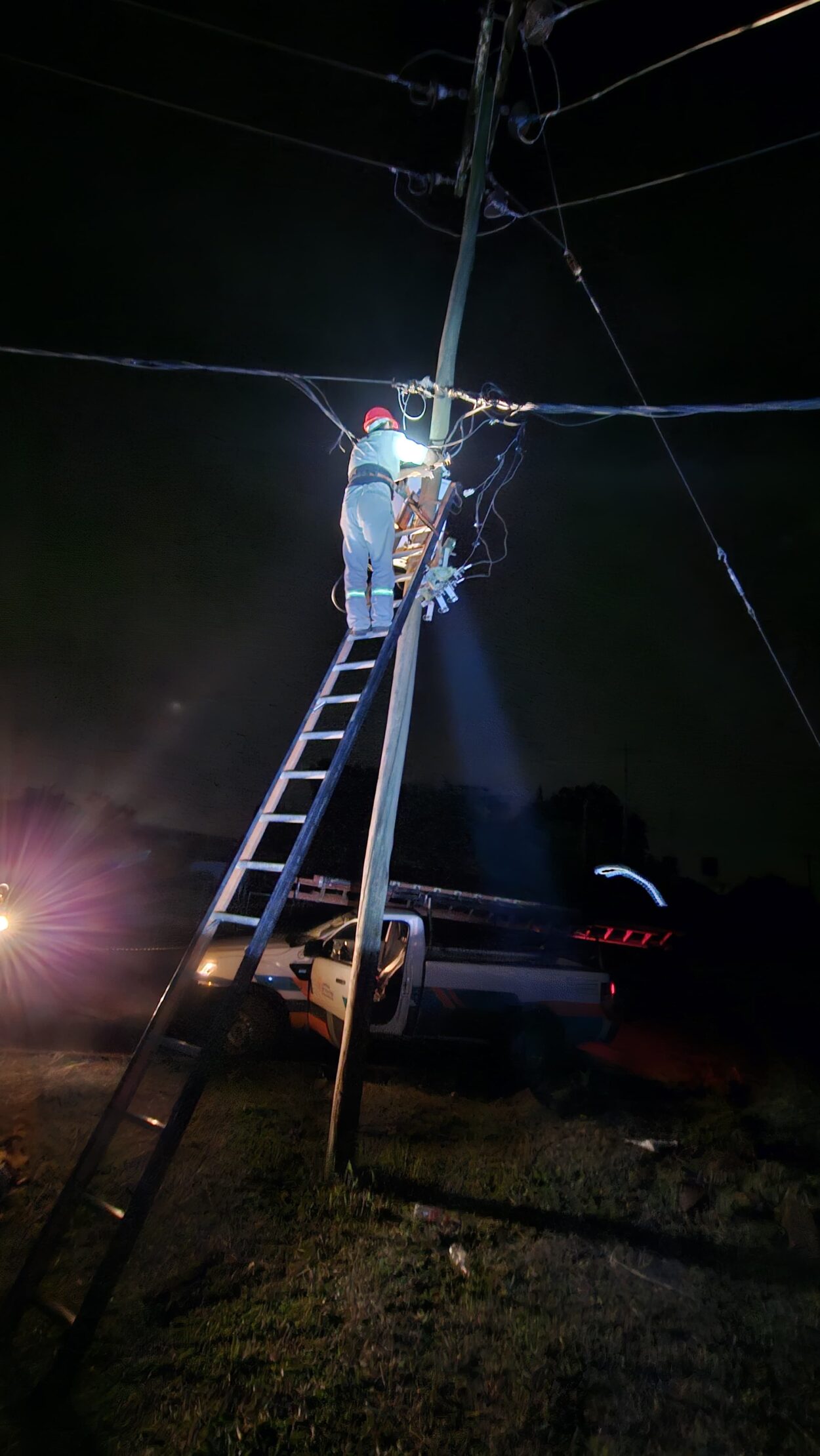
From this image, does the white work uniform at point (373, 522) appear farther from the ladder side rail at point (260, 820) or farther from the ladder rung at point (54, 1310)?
the ladder rung at point (54, 1310)

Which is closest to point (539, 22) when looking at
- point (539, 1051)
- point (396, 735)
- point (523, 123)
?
point (523, 123)

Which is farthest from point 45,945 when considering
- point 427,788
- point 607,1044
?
point 427,788

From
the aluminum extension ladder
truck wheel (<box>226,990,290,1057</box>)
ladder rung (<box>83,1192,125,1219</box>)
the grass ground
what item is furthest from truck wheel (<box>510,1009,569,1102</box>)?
ladder rung (<box>83,1192,125,1219</box>)

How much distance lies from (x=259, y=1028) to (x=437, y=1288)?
162 inches

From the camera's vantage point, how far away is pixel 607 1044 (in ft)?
→ 28.0

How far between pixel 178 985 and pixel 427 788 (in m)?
32.2

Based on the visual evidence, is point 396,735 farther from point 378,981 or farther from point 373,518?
point 378,981

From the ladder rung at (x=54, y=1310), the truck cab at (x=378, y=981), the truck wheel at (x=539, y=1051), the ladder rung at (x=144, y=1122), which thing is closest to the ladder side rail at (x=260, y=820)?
the ladder rung at (x=144, y=1122)

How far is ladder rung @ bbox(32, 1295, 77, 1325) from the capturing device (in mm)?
3096

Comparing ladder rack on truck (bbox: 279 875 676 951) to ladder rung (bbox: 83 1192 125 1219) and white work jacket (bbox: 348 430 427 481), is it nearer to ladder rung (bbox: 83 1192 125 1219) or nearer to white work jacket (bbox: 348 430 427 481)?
ladder rung (bbox: 83 1192 125 1219)

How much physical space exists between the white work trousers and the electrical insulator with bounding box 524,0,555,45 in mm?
4148

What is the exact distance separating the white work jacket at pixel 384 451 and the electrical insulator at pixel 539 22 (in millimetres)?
3590

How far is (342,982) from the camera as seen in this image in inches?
276

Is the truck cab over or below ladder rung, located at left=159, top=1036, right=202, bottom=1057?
over
